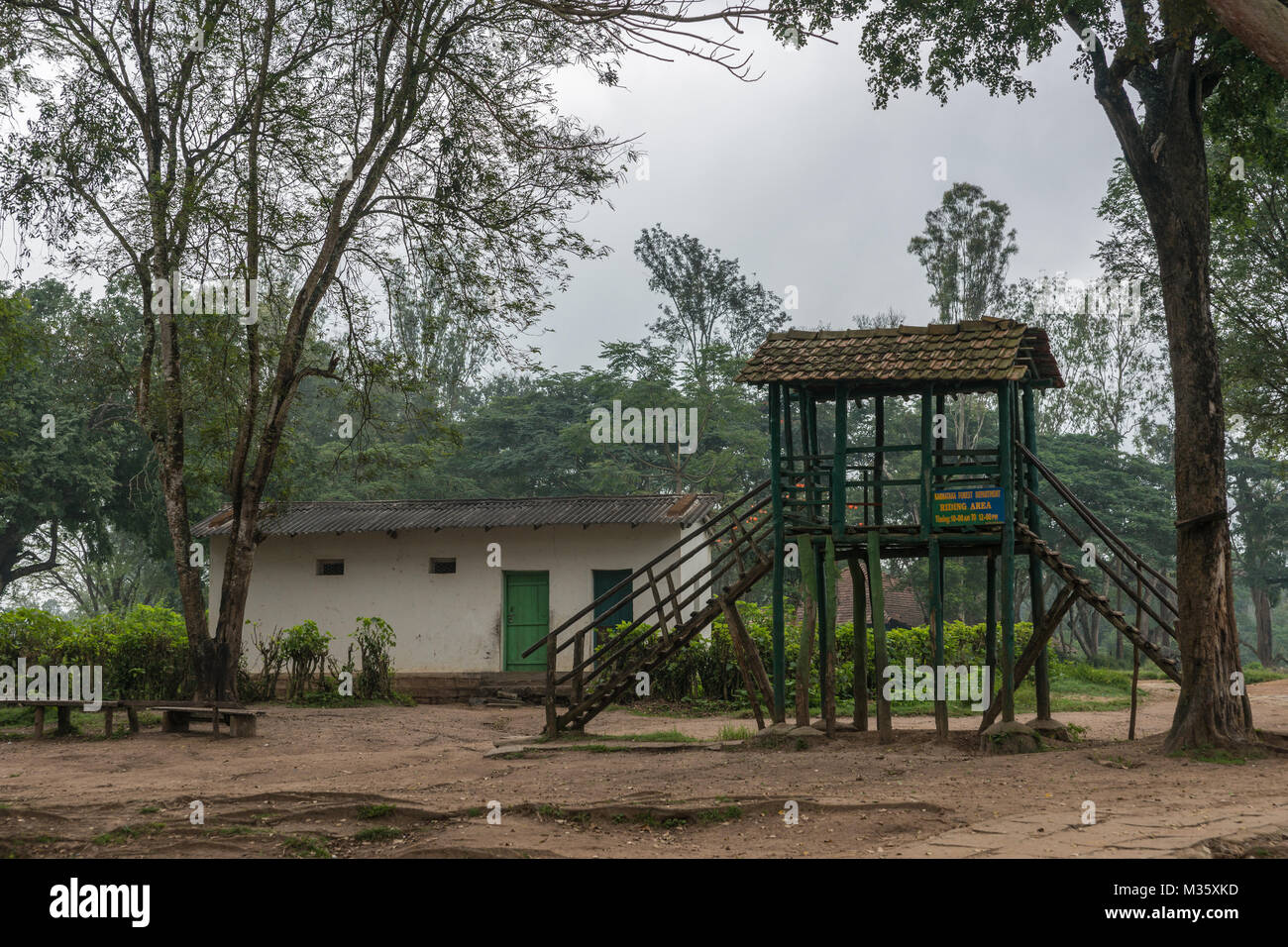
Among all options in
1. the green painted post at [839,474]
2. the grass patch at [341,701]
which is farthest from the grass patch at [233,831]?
the grass patch at [341,701]

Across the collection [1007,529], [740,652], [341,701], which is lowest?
[341,701]

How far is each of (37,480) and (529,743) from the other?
21350 millimetres

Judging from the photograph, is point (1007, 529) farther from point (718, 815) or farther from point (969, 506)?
point (718, 815)

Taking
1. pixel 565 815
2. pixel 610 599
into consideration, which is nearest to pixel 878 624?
pixel 565 815

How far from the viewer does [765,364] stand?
13031 mm

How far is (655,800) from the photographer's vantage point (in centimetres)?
873

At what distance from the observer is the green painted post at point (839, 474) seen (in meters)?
12.8

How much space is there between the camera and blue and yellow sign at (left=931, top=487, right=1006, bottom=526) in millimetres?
12430

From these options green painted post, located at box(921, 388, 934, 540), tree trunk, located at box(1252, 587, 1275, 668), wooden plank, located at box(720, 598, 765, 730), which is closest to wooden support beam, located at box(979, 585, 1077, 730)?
green painted post, located at box(921, 388, 934, 540)

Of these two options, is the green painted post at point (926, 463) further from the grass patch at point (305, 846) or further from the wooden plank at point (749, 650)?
the grass patch at point (305, 846)

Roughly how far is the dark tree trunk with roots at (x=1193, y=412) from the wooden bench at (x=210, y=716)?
1149cm

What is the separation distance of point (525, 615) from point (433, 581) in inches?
84.3

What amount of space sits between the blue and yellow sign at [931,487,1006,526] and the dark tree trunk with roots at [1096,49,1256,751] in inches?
74.0

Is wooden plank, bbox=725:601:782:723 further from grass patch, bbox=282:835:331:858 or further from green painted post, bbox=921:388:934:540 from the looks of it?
grass patch, bbox=282:835:331:858
